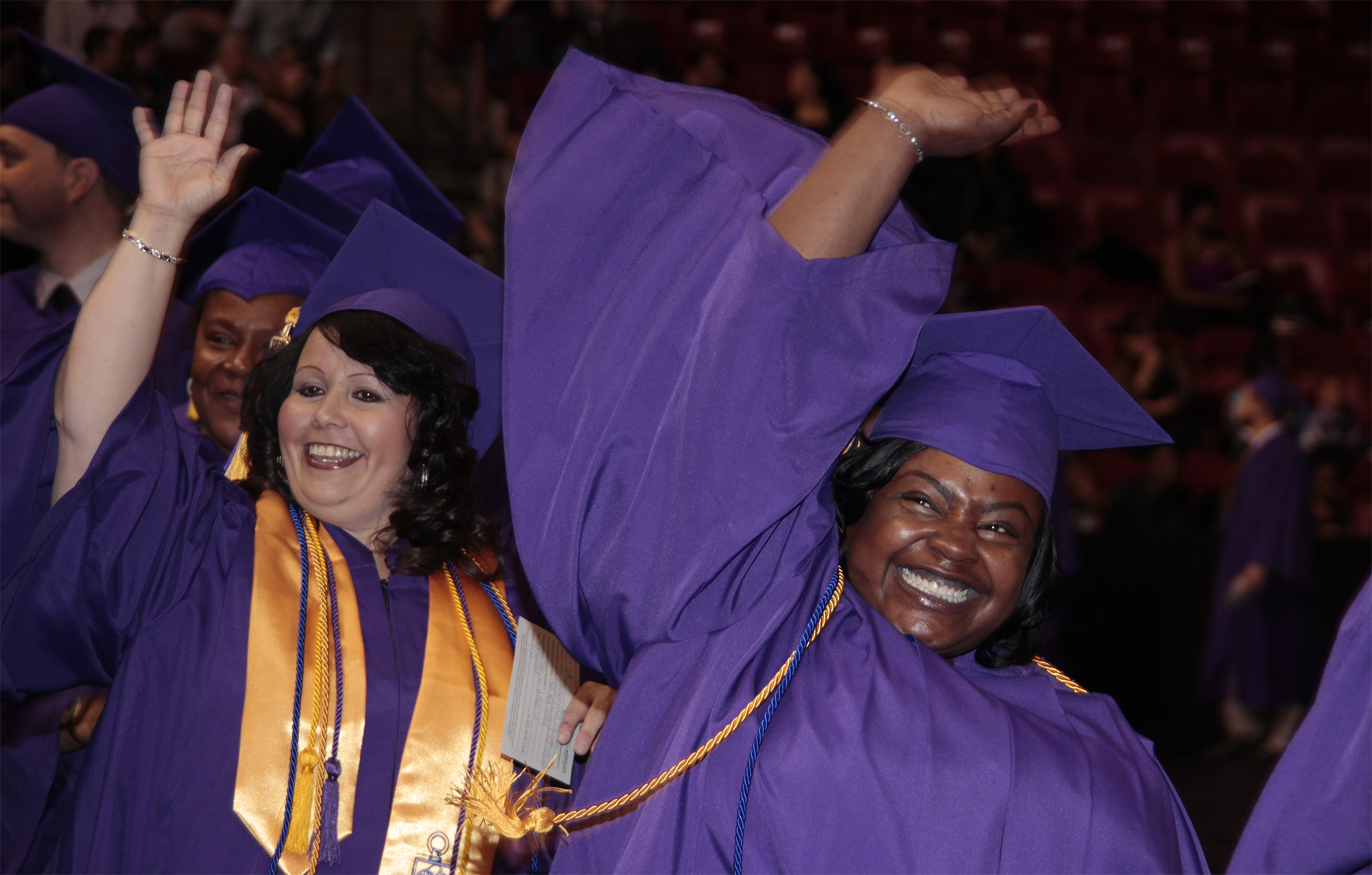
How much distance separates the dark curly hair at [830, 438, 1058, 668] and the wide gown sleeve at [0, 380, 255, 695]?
927 mm

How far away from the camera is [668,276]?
1.48 m

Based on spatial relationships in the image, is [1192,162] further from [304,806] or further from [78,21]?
[304,806]

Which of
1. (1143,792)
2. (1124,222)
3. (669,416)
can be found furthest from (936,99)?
(1124,222)

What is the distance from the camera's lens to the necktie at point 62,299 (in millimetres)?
2889

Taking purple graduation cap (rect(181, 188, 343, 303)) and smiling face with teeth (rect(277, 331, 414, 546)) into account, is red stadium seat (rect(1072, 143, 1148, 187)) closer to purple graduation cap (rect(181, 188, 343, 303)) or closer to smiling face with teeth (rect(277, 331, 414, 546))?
purple graduation cap (rect(181, 188, 343, 303))

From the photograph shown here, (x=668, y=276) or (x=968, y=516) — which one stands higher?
(x=668, y=276)

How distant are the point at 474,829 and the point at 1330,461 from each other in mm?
6724

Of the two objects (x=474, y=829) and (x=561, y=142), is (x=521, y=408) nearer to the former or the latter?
(x=561, y=142)

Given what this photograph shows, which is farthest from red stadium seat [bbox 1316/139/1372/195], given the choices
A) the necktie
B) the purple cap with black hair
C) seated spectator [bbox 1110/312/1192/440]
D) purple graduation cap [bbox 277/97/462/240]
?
the necktie

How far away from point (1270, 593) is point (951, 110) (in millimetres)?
5640

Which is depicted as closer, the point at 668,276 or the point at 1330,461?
the point at 668,276

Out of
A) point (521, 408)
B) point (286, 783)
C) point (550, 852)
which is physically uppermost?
point (521, 408)

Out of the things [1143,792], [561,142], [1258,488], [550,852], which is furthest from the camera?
[1258,488]

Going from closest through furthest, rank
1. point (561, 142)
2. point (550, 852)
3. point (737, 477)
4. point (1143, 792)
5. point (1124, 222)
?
point (737, 477)
point (561, 142)
point (1143, 792)
point (550, 852)
point (1124, 222)
